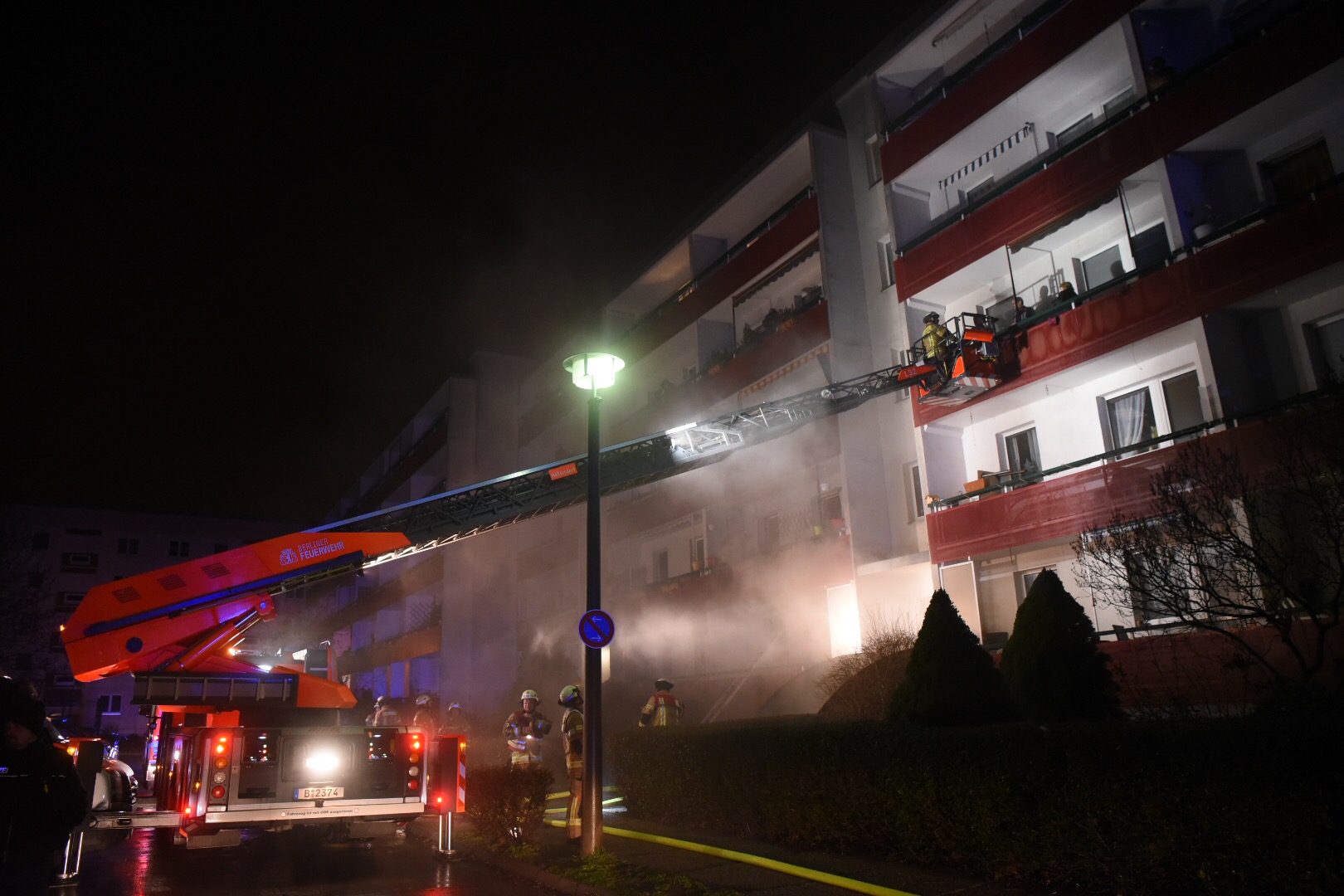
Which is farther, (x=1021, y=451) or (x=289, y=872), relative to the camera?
(x=1021, y=451)

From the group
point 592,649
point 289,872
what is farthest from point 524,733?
point 592,649

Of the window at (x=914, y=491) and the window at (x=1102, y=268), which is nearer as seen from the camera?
the window at (x=1102, y=268)

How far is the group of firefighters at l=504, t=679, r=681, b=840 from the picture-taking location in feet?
35.3

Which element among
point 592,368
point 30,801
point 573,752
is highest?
point 592,368

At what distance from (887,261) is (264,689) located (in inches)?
621

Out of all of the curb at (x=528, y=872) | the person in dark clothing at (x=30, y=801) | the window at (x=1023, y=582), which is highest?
the window at (x=1023, y=582)

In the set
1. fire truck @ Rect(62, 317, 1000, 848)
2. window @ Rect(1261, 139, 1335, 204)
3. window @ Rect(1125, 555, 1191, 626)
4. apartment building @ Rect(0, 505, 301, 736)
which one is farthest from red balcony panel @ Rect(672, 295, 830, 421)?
apartment building @ Rect(0, 505, 301, 736)

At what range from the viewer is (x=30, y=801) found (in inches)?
153

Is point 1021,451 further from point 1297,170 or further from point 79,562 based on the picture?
point 79,562

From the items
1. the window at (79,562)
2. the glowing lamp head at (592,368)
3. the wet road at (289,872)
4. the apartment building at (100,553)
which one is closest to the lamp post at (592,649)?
the glowing lamp head at (592,368)

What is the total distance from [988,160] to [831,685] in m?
11.0

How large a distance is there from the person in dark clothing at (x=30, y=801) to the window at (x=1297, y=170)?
48.8ft

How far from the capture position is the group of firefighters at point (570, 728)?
10.8 metres

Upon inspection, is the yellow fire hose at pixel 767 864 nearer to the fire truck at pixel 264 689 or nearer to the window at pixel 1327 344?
the fire truck at pixel 264 689
